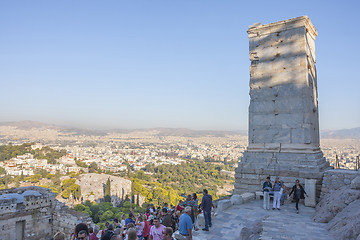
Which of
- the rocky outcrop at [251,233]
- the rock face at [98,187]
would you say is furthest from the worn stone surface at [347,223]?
the rock face at [98,187]

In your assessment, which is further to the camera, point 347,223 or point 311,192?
point 311,192

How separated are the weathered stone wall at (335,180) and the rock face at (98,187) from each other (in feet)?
155

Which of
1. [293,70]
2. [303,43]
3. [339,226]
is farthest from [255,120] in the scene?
[339,226]

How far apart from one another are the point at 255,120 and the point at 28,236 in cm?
1726

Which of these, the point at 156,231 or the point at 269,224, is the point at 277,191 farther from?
the point at 156,231

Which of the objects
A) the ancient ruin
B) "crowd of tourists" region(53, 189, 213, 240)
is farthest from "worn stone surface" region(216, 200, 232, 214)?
the ancient ruin

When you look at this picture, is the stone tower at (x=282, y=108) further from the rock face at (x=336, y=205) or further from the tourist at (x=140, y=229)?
the tourist at (x=140, y=229)

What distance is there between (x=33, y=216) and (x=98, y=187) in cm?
3750

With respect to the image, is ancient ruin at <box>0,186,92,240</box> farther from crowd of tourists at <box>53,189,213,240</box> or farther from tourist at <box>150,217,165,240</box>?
tourist at <box>150,217,165,240</box>

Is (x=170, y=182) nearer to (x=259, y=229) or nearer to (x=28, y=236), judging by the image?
(x=28, y=236)

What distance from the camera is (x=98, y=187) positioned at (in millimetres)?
53969

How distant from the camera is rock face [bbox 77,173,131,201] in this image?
50312 mm

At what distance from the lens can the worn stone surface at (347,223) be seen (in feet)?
14.6

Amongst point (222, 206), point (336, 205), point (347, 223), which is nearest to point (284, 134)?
point (336, 205)
